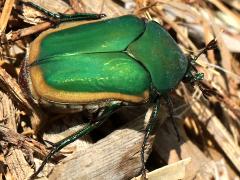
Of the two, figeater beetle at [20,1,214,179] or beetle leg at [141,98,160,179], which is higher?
figeater beetle at [20,1,214,179]

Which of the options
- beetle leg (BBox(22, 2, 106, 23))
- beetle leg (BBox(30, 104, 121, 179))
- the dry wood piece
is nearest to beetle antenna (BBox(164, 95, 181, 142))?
the dry wood piece

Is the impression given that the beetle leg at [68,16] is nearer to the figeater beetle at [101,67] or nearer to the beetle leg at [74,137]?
the figeater beetle at [101,67]

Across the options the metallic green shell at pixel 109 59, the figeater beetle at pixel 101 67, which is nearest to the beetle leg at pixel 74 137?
the figeater beetle at pixel 101 67

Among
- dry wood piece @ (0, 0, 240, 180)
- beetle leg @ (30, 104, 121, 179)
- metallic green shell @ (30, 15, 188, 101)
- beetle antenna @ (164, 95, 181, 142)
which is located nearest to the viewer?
metallic green shell @ (30, 15, 188, 101)

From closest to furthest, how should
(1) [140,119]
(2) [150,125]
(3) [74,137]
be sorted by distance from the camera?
(3) [74,137] → (2) [150,125] → (1) [140,119]

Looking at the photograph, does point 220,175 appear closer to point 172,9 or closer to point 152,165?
point 152,165

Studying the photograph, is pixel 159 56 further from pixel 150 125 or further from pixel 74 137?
pixel 74 137

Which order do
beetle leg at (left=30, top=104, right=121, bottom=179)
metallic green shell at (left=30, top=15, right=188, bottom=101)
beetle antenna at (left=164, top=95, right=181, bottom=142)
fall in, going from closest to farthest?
1. metallic green shell at (left=30, top=15, right=188, bottom=101)
2. beetle leg at (left=30, top=104, right=121, bottom=179)
3. beetle antenna at (left=164, top=95, right=181, bottom=142)

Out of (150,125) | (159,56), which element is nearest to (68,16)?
(159,56)

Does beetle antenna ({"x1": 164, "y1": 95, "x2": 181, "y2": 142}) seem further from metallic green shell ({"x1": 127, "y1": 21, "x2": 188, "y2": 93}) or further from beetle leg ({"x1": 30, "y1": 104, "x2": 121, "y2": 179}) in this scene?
beetle leg ({"x1": 30, "y1": 104, "x2": 121, "y2": 179})
